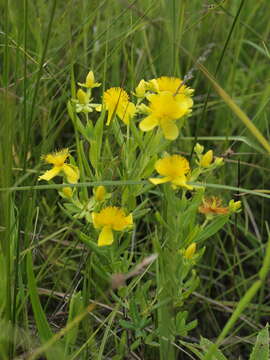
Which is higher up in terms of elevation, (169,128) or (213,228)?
(169,128)

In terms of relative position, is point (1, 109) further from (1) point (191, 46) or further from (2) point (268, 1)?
(2) point (268, 1)

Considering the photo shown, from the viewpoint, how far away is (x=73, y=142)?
1.73 metres

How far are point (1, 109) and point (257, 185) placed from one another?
932 mm

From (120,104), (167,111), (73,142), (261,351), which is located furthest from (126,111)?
(73,142)

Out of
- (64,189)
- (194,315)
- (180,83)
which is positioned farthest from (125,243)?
(194,315)

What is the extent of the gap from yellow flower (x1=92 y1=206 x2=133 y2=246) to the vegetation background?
0.36 ft

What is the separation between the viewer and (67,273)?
1396mm

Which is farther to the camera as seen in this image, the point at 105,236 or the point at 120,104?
the point at 120,104

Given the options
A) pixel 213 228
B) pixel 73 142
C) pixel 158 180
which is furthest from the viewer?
pixel 73 142

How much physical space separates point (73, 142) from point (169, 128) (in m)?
0.90

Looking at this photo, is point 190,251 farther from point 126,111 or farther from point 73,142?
point 73,142

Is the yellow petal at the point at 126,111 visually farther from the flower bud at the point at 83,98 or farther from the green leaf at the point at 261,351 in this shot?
the green leaf at the point at 261,351

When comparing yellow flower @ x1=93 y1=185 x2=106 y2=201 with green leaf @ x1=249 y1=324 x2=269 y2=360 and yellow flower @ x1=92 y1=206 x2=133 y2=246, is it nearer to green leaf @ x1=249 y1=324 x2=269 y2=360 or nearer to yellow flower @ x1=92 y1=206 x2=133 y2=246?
yellow flower @ x1=92 y1=206 x2=133 y2=246

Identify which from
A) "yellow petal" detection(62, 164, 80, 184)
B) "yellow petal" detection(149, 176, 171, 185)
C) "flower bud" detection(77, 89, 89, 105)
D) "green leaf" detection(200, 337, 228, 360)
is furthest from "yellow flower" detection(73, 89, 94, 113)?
"green leaf" detection(200, 337, 228, 360)
